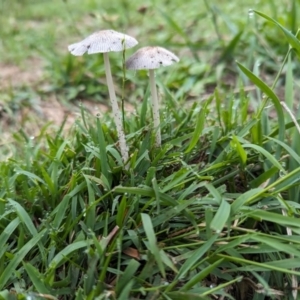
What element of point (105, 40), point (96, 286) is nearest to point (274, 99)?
point (105, 40)

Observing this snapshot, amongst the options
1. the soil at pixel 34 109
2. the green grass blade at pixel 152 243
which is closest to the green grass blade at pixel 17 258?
the green grass blade at pixel 152 243

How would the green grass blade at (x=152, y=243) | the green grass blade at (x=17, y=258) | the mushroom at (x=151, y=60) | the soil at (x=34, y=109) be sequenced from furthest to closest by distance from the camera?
the soil at (x=34, y=109), the mushroom at (x=151, y=60), the green grass blade at (x=17, y=258), the green grass blade at (x=152, y=243)

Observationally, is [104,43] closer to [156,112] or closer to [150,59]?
[150,59]

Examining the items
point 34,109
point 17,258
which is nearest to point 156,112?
point 17,258

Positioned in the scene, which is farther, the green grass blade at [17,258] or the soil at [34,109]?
the soil at [34,109]

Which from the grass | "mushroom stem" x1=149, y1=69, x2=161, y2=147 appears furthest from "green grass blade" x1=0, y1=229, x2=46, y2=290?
"mushroom stem" x1=149, y1=69, x2=161, y2=147

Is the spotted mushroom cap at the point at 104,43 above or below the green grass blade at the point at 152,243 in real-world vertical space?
above

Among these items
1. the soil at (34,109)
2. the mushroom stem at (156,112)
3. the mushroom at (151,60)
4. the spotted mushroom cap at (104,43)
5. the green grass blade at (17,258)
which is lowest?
the green grass blade at (17,258)

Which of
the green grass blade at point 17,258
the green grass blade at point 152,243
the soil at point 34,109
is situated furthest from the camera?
the soil at point 34,109

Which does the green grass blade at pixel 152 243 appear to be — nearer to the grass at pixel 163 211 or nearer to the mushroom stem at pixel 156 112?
the grass at pixel 163 211
